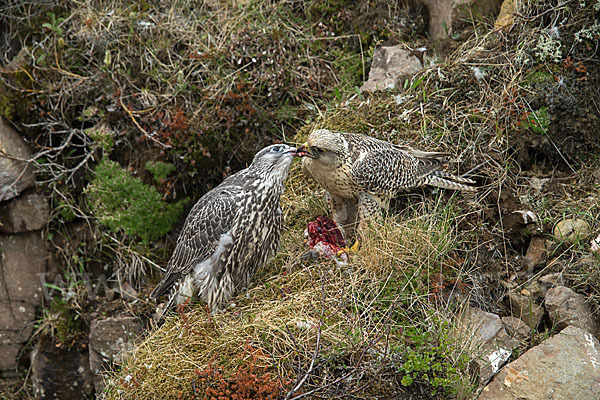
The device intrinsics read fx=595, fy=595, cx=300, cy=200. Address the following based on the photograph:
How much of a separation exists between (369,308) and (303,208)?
4.59ft

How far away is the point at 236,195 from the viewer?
400 centimetres

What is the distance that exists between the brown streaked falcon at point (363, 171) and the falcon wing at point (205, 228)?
0.64m

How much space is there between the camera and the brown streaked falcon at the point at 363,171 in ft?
13.8

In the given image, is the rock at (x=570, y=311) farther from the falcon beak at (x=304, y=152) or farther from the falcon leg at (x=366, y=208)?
the falcon beak at (x=304, y=152)

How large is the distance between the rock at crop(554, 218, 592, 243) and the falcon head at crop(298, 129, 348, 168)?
1.62m

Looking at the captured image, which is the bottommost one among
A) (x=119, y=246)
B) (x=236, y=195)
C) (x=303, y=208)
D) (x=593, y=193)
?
(x=119, y=246)

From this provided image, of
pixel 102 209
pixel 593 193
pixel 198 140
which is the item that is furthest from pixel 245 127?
pixel 593 193

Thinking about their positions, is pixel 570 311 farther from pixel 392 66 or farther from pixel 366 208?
pixel 392 66

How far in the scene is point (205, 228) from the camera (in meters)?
4.00

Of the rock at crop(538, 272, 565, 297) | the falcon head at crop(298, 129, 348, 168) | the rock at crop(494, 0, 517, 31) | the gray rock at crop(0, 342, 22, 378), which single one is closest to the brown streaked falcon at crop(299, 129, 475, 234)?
the falcon head at crop(298, 129, 348, 168)

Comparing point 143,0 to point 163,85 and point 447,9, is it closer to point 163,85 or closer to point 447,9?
point 163,85

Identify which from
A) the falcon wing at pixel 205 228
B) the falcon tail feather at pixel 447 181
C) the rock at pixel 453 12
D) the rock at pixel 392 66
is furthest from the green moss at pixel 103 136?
the rock at pixel 453 12

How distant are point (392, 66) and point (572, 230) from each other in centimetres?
227

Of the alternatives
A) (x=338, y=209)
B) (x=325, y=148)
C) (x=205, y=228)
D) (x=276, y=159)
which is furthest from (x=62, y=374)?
(x=325, y=148)
